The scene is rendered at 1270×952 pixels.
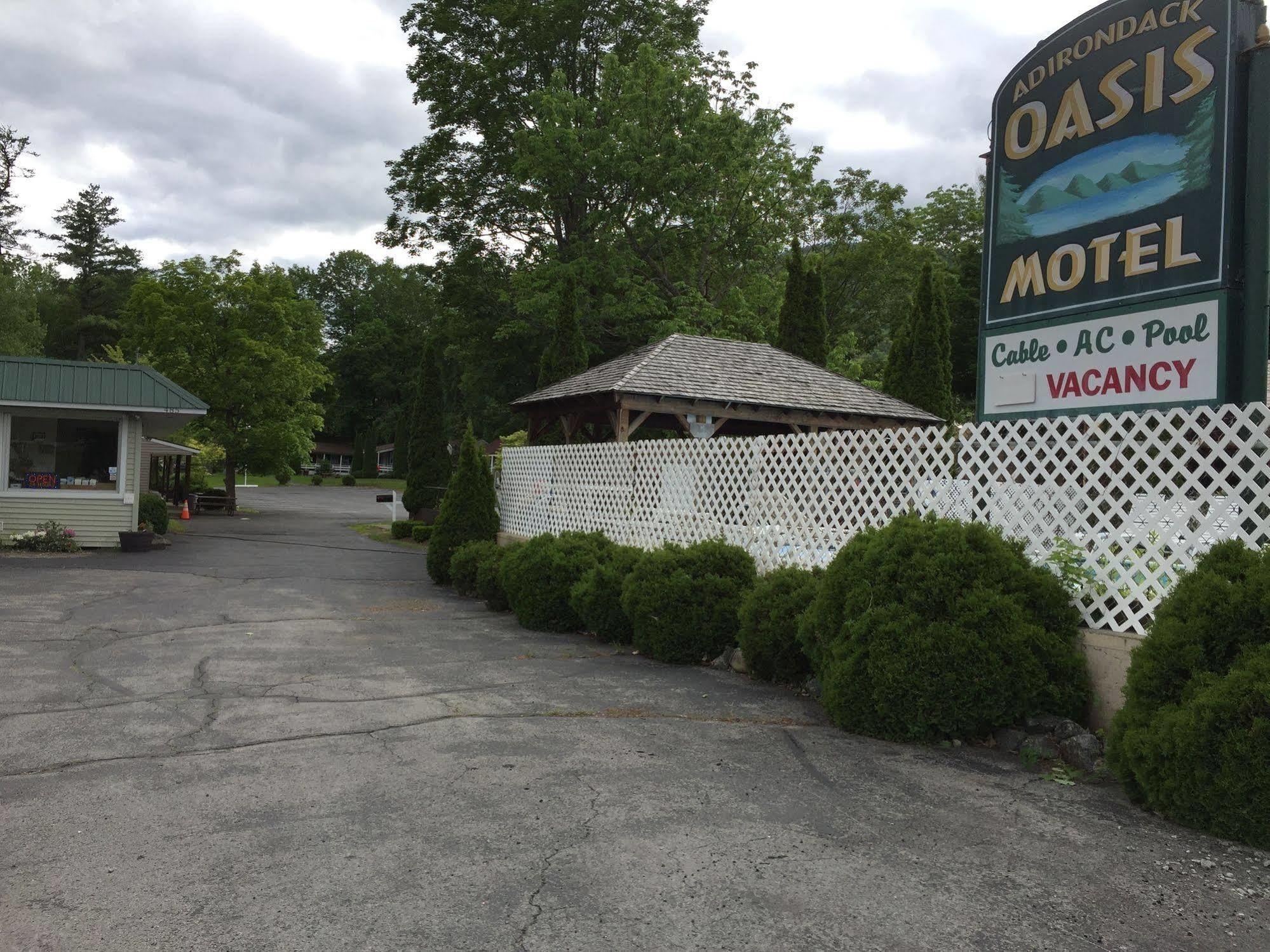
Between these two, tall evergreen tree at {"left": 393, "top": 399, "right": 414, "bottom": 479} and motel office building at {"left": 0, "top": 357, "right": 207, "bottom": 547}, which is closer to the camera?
motel office building at {"left": 0, "top": 357, "right": 207, "bottom": 547}

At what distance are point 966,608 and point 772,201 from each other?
1036 inches

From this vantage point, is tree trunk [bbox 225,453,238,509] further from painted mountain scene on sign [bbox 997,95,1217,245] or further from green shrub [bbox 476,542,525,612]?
painted mountain scene on sign [bbox 997,95,1217,245]

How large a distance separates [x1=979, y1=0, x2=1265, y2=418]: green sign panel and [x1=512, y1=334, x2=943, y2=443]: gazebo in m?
7.42

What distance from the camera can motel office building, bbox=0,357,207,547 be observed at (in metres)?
17.5

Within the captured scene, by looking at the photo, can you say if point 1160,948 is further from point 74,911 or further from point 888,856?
point 74,911

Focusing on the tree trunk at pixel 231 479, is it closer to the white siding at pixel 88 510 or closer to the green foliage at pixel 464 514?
the white siding at pixel 88 510

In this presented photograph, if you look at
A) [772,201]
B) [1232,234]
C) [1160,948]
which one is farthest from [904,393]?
[1160,948]

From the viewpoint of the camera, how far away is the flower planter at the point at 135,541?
17.7 meters

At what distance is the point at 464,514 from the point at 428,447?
44.9 ft

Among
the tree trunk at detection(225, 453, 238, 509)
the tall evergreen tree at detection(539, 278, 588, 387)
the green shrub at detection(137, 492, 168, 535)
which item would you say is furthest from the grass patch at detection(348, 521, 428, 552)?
the tree trunk at detection(225, 453, 238, 509)

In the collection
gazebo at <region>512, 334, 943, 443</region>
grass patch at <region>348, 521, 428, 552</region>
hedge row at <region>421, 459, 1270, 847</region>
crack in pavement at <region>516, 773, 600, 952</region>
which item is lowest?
grass patch at <region>348, 521, 428, 552</region>

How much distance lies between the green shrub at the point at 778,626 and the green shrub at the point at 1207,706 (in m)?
2.48

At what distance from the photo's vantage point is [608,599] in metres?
8.43

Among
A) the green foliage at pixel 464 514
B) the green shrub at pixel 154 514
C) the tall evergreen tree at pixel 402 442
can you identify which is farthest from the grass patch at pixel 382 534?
the tall evergreen tree at pixel 402 442
